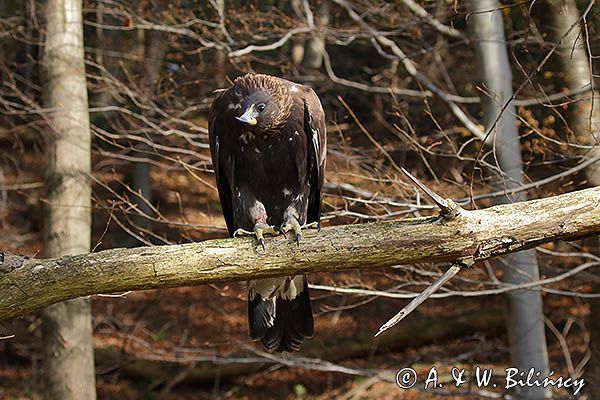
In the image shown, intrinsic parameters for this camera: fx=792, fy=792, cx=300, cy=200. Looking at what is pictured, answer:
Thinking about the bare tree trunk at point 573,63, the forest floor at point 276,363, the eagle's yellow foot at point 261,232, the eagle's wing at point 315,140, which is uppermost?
the bare tree trunk at point 573,63

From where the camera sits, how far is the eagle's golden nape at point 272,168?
171 inches

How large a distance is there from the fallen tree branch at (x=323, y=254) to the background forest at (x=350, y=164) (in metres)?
0.32

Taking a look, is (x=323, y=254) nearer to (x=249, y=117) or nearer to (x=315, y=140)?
(x=249, y=117)

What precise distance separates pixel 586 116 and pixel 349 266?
3.37m

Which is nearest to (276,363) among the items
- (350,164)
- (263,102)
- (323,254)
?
(350,164)

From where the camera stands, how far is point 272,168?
463cm

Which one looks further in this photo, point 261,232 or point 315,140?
point 315,140

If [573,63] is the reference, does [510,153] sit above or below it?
below

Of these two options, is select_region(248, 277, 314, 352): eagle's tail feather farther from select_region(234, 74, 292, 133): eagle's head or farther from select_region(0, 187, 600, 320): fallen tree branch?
select_region(0, 187, 600, 320): fallen tree branch

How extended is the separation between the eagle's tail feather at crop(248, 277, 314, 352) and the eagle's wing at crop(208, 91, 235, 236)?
0.66 m

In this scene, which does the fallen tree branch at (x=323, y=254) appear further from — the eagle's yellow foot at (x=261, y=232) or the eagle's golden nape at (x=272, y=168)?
the eagle's golden nape at (x=272, y=168)

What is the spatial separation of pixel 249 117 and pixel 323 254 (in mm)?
1409

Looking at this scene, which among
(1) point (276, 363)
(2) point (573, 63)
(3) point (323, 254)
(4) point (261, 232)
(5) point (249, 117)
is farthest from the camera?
→ (1) point (276, 363)

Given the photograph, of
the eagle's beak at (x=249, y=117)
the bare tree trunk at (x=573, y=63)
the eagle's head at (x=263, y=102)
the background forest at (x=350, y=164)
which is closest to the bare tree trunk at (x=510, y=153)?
the background forest at (x=350, y=164)
